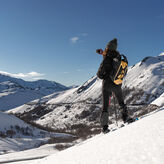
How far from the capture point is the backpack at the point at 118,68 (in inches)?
235

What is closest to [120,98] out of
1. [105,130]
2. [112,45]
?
[105,130]

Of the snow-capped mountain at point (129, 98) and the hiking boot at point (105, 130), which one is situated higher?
the snow-capped mountain at point (129, 98)

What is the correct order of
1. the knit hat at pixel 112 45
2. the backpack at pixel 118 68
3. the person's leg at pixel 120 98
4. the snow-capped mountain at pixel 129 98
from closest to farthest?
the backpack at pixel 118 68 < the knit hat at pixel 112 45 < the person's leg at pixel 120 98 < the snow-capped mountain at pixel 129 98

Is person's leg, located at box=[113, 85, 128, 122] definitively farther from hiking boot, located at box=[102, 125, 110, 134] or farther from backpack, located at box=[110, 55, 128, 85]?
hiking boot, located at box=[102, 125, 110, 134]

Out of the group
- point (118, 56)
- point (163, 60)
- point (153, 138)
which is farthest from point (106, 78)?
point (163, 60)

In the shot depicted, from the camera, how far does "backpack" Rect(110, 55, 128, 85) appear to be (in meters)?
5.97

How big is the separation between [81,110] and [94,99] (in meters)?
24.0

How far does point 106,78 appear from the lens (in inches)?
249

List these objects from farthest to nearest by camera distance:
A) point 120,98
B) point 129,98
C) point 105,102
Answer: point 129,98 < point 120,98 < point 105,102

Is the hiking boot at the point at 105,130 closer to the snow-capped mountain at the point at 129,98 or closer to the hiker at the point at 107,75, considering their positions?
the hiker at the point at 107,75

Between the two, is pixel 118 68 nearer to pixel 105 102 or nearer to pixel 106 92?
pixel 106 92

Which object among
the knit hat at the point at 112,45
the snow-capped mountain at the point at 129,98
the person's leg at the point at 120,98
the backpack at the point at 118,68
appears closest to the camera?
the backpack at the point at 118,68

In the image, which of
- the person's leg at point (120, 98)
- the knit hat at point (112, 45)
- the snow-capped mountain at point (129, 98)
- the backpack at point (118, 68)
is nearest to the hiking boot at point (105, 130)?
the person's leg at point (120, 98)

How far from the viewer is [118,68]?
6.01 meters
